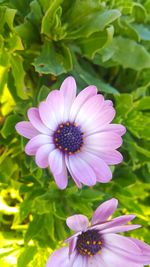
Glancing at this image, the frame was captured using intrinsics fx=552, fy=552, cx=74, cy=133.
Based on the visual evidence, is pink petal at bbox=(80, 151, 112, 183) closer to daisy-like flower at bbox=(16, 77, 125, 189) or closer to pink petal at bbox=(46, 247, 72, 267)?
daisy-like flower at bbox=(16, 77, 125, 189)

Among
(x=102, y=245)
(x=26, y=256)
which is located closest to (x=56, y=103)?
(x=102, y=245)

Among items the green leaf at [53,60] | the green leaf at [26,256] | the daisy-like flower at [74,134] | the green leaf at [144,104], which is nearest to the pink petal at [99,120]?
the daisy-like flower at [74,134]

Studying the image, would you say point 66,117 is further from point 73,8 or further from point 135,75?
point 135,75

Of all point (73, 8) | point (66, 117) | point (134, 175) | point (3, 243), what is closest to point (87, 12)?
point (73, 8)

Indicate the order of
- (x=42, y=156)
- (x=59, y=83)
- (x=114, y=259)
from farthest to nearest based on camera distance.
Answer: (x=59, y=83), (x=114, y=259), (x=42, y=156)

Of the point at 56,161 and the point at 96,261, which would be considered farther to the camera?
the point at 96,261

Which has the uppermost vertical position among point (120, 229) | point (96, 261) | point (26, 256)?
point (120, 229)

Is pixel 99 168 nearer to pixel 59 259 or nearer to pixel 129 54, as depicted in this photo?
pixel 59 259
